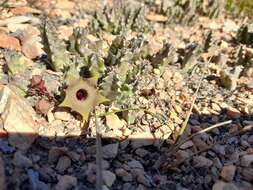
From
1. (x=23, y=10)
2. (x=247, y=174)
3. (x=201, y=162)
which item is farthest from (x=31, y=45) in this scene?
(x=247, y=174)

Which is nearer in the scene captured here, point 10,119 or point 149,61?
point 10,119

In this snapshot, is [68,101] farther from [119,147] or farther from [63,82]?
[119,147]

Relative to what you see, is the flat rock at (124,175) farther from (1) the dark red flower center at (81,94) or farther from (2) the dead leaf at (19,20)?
(2) the dead leaf at (19,20)

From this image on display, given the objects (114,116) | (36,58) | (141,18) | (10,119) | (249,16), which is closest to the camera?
(10,119)

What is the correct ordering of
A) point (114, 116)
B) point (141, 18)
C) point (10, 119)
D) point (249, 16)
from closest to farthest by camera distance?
point (10, 119), point (114, 116), point (141, 18), point (249, 16)

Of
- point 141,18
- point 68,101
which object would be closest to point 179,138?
point 68,101

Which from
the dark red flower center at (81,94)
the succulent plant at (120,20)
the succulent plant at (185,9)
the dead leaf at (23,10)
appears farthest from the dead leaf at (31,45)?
the succulent plant at (185,9)
